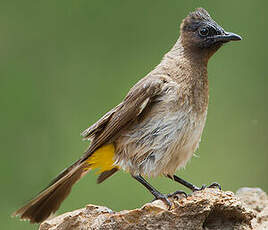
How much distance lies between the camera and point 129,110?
5438 mm

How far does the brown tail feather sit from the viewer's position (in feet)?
19.2

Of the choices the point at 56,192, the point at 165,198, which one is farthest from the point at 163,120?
the point at 56,192

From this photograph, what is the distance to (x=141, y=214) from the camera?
4.54 m

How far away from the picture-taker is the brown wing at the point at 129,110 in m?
5.42

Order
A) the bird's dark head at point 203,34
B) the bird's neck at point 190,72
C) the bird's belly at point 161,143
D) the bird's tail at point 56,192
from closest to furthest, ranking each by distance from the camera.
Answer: the bird's belly at point 161,143
the bird's neck at point 190,72
the bird's dark head at point 203,34
the bird's tail at point 56,192

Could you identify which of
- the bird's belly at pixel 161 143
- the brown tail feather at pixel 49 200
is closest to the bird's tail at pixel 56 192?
the brown tail feather at pixel 49 200

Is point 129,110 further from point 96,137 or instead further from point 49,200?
point 49,200

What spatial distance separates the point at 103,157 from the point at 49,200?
68cm

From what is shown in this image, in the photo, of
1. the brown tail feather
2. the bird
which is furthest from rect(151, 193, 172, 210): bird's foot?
the brown tail feather

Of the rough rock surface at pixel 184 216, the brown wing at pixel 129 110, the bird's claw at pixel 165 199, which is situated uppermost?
the brown wing at pixel 129 110

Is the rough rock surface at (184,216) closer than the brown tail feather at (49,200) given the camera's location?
Yes

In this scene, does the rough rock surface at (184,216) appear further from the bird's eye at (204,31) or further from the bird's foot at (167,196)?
the bird's eye at (204,31)

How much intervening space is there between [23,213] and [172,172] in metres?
1.41

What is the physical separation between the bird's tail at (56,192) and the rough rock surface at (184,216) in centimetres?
100
